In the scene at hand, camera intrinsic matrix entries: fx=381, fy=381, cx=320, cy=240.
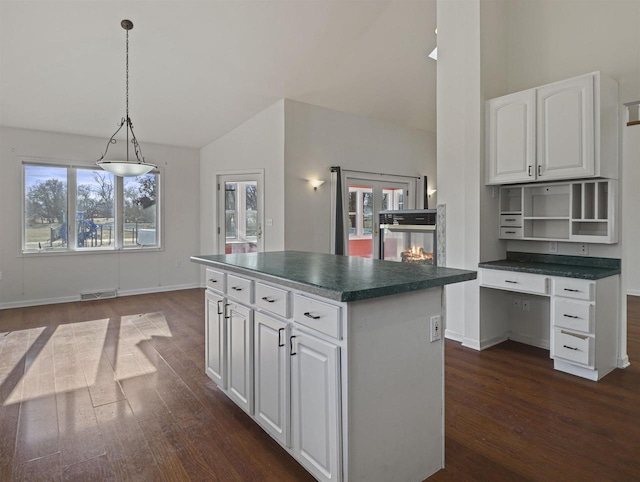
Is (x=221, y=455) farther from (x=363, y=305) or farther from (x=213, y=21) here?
(x=213, y=21)

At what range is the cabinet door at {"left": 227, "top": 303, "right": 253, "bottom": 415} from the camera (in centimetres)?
222

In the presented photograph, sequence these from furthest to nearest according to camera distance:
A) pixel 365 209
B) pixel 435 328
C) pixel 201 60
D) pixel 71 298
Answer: pixel 365 209 → pixel 71 298 → pixel 201 60 → pixel 435 328

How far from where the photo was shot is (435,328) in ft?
6.06

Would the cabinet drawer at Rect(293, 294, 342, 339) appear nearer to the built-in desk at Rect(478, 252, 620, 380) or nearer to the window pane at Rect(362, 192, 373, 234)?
the built-in desk at Rect(478, 252, 620, 380)

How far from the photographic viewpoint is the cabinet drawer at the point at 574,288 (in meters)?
2.86

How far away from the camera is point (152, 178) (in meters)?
6.55

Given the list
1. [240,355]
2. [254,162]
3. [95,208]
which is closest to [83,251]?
[95,208]

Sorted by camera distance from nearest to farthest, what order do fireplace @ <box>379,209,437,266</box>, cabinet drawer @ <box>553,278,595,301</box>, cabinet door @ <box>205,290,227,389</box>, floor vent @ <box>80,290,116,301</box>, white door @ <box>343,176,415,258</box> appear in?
cabinet door @ <box>205,290,227,389</box>, cabinet drawer @ <box>553,278,595,301</box>, fireplace @ <box>379,209,437,266</box>, floor vent @ <box>80,290,116,301</box>, white door @ <box>343,176,415,258</box>

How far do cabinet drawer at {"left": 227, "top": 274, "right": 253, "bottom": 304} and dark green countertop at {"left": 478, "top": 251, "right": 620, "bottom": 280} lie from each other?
2306mm

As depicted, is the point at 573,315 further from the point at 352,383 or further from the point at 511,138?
the point at 352,383

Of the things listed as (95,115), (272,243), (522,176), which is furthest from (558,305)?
(95,115)

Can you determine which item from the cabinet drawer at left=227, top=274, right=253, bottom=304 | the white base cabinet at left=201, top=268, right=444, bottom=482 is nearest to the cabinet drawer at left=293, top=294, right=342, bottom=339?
the white base cabinet at left=201, top=268, right=444, bottom=482

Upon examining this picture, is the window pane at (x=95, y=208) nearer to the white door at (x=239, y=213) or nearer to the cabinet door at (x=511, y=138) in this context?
the white door at (x=239, y=213)

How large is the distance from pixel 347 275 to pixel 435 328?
19.5 inches
